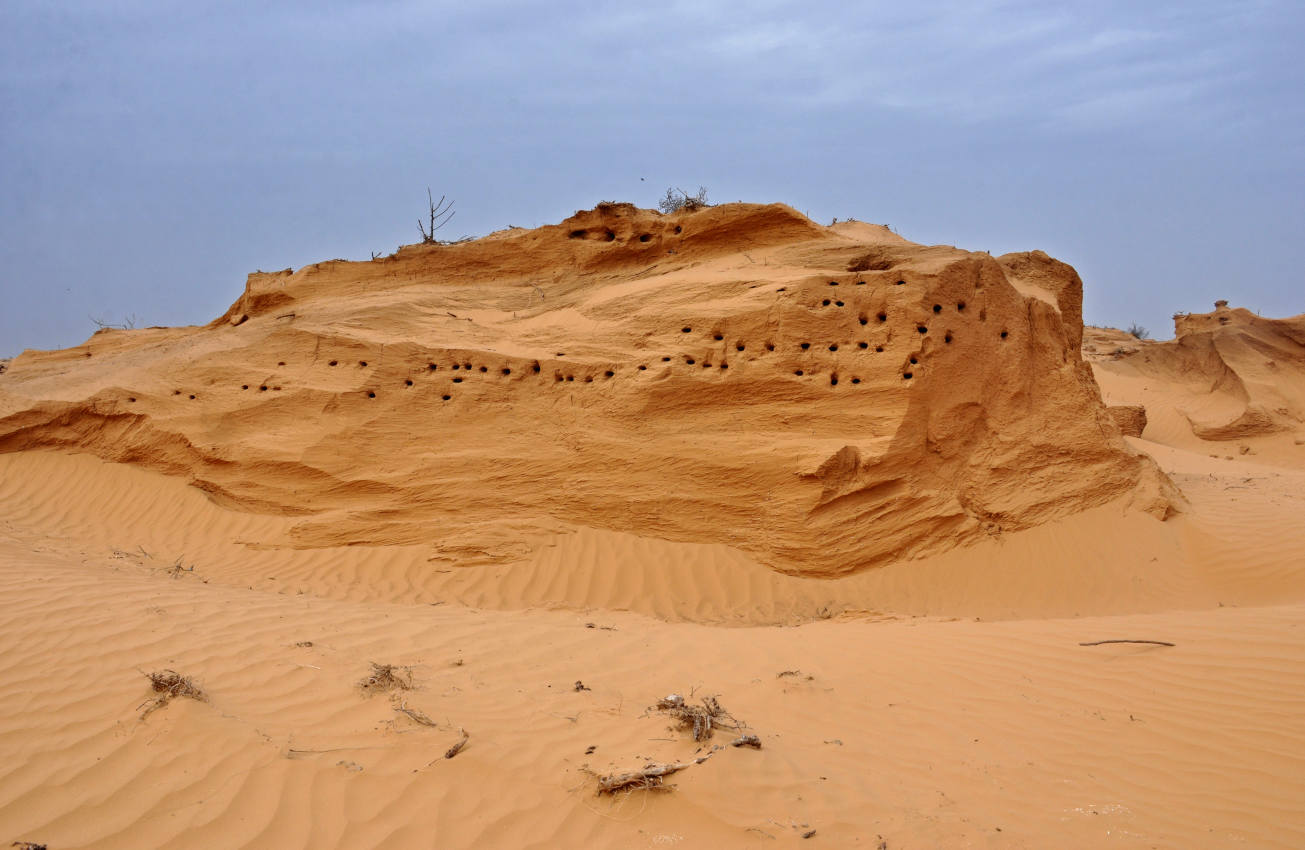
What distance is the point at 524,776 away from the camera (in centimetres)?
326

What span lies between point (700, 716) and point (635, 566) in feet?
13.7

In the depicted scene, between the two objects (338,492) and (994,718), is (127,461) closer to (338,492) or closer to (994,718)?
(338,492)

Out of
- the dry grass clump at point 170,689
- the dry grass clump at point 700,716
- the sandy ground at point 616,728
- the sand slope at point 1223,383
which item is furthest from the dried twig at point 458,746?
the sand slope at point 1223,383

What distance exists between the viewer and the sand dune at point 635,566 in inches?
126

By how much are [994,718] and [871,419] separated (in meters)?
4.09

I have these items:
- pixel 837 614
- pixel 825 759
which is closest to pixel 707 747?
pixel 825 759

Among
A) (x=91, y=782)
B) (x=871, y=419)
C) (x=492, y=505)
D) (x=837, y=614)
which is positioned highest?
(x=871, y=419)

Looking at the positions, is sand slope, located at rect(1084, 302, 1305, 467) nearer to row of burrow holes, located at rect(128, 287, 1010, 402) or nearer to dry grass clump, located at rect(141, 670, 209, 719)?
row of burrow holes, located at rect(128, 287, 1010, 402)

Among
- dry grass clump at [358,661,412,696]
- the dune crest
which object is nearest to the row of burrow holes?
the dune crest

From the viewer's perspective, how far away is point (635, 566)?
7727mm

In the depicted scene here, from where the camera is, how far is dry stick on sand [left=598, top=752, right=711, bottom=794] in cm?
312

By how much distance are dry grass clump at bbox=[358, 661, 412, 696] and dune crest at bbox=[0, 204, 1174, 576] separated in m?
3.64

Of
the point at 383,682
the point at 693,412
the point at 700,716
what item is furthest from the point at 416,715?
the point at 693,412

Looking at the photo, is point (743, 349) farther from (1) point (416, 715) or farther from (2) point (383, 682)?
(1) point (416, 715)
